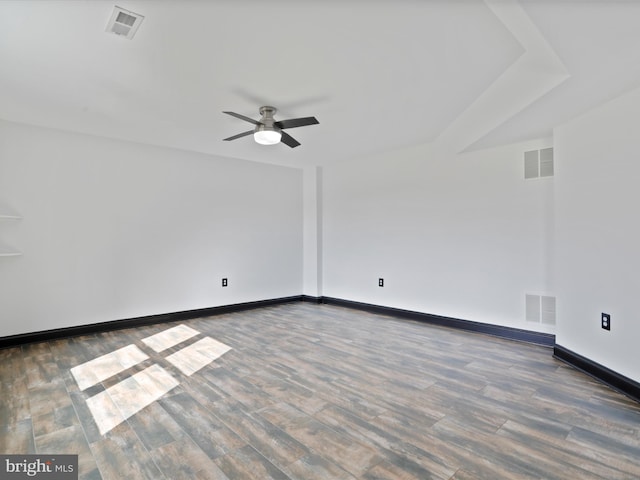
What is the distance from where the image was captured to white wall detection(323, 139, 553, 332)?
3.63 meters

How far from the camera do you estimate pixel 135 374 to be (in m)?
2.71

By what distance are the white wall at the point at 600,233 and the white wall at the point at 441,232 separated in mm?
474

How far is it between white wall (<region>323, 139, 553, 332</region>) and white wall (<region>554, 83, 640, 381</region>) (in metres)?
0.47

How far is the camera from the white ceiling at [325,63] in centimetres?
178

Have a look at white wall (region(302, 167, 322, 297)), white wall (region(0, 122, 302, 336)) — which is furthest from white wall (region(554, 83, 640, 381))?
white wall (region(0, 122, 302, 336))

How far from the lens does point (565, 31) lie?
174 cm

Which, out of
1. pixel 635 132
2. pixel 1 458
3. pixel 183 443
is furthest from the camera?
pixel 635 132

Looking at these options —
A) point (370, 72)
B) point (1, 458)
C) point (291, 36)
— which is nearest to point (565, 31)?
point (370, 72)

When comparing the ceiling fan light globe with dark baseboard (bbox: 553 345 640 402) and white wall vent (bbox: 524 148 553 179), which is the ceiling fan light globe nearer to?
white wall vent (bbox: 524 148 553 179)

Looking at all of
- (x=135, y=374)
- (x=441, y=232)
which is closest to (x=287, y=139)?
(x=441, y=232)

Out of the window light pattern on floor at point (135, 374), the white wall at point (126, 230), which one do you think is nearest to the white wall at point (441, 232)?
the white wall at point (126, 230)

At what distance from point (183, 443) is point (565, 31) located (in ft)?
9.84

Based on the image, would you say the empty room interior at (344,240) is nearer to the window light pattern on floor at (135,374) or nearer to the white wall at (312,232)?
the window light pattern on floor at (135,374)

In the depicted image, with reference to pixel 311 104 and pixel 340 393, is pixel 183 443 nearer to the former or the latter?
pixel 340 393
